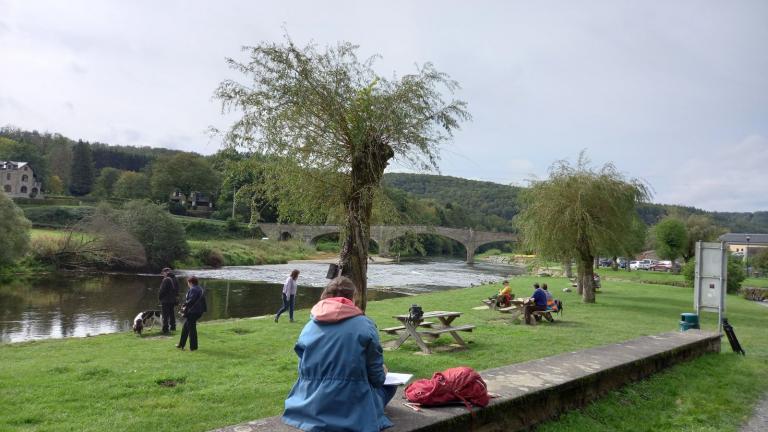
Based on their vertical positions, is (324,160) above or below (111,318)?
above

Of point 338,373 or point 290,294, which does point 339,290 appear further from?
point 290,294

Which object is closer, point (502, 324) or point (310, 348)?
point (310, 348)

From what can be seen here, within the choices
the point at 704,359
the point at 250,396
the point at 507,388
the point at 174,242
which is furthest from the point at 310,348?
the point at 174,242

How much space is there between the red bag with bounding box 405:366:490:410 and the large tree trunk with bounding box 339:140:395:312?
460cm

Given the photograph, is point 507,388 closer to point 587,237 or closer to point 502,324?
point 502,324

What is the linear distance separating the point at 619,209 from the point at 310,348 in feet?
72.4

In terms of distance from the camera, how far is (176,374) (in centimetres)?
845

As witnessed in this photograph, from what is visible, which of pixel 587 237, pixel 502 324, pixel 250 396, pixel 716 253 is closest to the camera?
pixel 250 396

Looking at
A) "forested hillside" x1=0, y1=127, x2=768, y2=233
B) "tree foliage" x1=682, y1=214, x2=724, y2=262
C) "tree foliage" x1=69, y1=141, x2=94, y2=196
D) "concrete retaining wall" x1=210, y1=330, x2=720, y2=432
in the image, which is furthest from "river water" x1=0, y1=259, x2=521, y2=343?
"tree foliage" x1=69, y1=141, x2=94, y2=196

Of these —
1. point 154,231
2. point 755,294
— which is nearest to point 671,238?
point 755,294

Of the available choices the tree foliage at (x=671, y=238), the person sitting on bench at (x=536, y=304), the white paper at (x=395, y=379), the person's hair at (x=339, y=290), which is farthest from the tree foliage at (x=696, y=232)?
the person's hair at (x=339, y=290)

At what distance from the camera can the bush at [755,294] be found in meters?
34.5

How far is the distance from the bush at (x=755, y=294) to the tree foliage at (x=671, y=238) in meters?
20.0

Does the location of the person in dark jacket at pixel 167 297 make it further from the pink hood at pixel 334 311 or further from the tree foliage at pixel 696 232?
the tree foliage at pixel 696 232
